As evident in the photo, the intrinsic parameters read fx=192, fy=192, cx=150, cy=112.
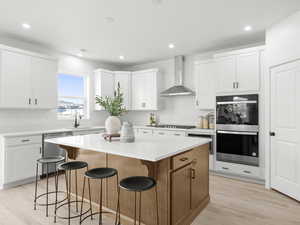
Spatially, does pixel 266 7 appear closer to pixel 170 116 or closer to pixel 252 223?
pixel 252 223

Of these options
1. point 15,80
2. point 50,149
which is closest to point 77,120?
point 50,149

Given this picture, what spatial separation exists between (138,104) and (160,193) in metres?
3.80

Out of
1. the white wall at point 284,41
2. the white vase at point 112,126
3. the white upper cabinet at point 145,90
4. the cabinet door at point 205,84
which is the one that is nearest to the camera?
the white vase at point 112,126

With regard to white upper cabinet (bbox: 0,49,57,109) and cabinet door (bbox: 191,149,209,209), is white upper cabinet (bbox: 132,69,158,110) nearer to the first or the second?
white upper cabinet (bbox: 0,49,57,109)

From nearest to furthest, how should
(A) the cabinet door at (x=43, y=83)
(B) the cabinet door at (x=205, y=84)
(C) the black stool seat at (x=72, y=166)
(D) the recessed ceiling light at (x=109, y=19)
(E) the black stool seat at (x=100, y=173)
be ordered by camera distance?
1. (E) the black stool seat at (x=100, y=173)
2. (C) the black stool seat at (x=72, y=166)
3. (D) the recessed ceiling light at (x=109, y=19)
4. (A) the cabinet door at (x=43, y=83)
5. (B) the cabinet door at (x=205, y=84)

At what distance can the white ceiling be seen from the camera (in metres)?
2.65

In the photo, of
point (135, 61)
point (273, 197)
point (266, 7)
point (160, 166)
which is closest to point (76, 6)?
point (160, 166)

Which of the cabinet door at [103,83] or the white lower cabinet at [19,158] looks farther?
the cabinet door at [103,83]

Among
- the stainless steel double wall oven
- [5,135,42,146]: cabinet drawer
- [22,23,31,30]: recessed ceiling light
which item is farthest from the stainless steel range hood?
[22,23,31,30]: recessed ceiling light

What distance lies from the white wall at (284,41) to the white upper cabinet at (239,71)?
28 cm

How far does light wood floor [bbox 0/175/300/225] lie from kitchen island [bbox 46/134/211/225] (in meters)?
0.24

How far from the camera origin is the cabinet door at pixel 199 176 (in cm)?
234

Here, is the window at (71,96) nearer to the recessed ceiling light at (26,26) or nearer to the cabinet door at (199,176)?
the recessed ceiling light at (26,26)

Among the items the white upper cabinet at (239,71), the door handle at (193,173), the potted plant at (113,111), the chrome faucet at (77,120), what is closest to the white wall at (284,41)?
the white upper cabinet at (239,71)
